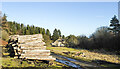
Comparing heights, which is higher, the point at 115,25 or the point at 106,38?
the point at 115,25

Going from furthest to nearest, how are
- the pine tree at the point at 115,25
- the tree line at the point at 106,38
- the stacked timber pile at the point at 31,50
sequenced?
the pine tree at the point at 115,25
the tree line at the point at 106,38
the stacked timber pile at the point at 31,50

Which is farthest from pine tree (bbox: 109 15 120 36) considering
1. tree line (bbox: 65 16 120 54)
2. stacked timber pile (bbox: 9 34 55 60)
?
stacked timber pile (bbox: 9 34 55 60)

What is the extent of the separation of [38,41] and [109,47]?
1668cm

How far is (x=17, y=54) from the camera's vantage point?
994 cm

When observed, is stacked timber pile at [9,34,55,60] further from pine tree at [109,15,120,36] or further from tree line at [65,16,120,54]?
pine tree at [109,15,120,36]

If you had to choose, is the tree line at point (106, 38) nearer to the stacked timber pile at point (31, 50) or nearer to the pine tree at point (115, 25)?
the pine tree at point (115, 25)

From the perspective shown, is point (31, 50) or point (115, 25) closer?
point (31, 50)

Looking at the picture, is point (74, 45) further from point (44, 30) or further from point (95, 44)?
point (44, 30)

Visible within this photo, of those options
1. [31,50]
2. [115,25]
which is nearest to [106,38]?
[115,25]

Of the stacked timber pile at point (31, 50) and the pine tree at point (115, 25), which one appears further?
the pine tree at point (115, 25)

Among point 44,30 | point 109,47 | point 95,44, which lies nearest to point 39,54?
Result: point 109,47

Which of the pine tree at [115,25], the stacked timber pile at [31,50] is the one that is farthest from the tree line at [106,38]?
the stacked timber pile at [31,50]

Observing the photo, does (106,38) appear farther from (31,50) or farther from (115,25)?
(31,50)

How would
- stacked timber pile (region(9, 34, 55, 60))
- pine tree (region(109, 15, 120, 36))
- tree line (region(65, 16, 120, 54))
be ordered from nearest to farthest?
stacked timber pile (region(9, 34, 55, 60))
tree line (region(65, 16, 120, 54))
pine tree (region(109, 15, 120, 36))
